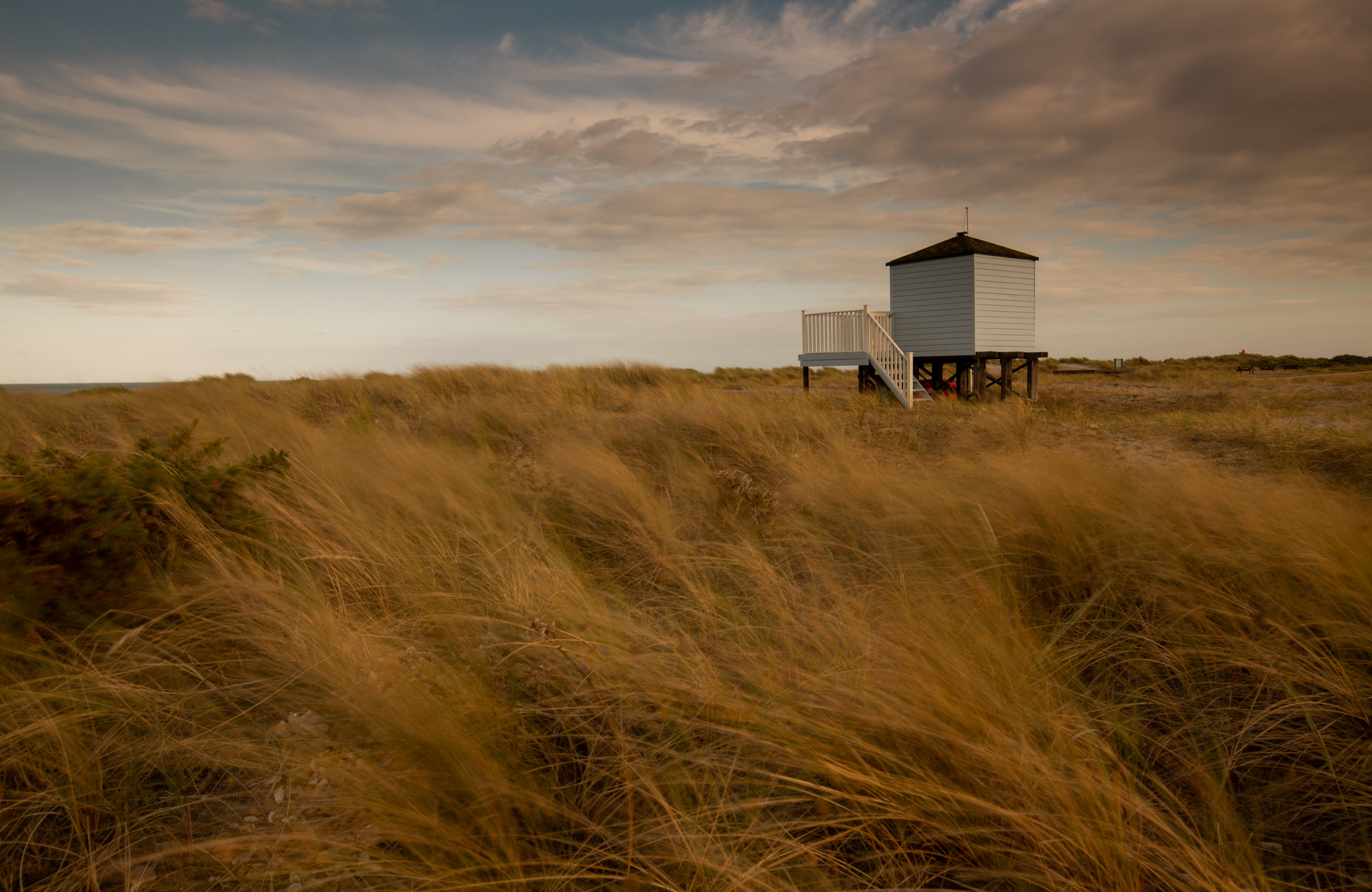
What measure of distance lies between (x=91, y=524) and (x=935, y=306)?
16837 mm

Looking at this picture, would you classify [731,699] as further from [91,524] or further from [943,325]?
[943,325]

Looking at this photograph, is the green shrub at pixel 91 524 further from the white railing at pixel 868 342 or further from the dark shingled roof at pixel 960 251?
the dark shingled roof at pixel 960 251

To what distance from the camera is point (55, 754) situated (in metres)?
1.93

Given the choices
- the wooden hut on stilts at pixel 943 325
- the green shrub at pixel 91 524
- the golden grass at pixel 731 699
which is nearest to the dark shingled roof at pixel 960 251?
the wooden hut on stilts at pixel 943 325

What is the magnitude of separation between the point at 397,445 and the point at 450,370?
775 cm

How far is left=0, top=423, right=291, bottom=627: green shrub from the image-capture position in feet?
8.33

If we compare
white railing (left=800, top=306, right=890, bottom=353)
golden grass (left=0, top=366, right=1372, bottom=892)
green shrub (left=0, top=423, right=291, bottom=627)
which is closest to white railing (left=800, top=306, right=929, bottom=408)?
white railing (left=800, top=306, right=890, bottom=353)

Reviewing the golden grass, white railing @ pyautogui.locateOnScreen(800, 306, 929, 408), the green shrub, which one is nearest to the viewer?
the golden grass

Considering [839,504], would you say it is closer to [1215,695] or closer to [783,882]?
[1215,695]

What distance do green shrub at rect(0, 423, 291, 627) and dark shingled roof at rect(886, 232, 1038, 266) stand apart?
15.8 metres

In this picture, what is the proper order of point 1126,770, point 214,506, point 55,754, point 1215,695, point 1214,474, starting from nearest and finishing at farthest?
point 1126,770, point 55,754, point 1215,695, point 214,506, point 1214,474

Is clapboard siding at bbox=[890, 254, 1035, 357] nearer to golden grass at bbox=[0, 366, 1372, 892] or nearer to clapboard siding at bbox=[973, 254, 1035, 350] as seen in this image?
clapboard siding at bbox=[973, 254, 1035, 350]

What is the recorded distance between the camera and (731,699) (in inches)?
78.0

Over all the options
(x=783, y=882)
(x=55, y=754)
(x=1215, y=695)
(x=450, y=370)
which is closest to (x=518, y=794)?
(x=783, y=882)
